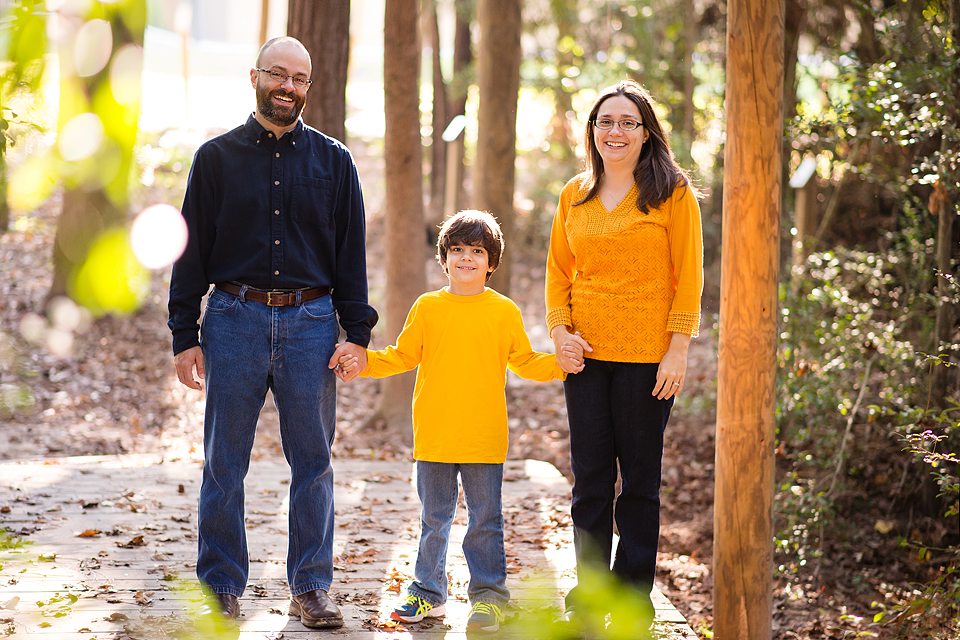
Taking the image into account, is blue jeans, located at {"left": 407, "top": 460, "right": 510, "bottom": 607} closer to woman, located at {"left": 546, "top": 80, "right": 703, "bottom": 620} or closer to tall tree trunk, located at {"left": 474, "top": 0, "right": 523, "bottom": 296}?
woman, located at {"left": 546, "top": 80, "right": 703, "bottom": 620}

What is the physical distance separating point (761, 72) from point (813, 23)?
23.3ft

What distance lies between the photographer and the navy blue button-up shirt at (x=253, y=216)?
301cm

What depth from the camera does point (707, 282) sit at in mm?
12477

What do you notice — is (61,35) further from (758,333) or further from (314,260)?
(758,333)

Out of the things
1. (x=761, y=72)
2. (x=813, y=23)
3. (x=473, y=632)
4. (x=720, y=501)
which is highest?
(x=813, y=23)

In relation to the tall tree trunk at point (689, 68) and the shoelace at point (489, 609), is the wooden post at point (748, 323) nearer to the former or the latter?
the shoelace at point (489, 609)

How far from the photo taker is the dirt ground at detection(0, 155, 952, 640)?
543cm

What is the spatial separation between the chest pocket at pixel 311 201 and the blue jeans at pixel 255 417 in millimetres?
309

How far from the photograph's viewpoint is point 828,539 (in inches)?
242

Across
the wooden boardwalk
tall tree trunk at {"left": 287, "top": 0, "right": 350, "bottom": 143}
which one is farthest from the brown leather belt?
tall tree trunk at {"left": 287, "top": 0, "right": 350, "bottom": 143}

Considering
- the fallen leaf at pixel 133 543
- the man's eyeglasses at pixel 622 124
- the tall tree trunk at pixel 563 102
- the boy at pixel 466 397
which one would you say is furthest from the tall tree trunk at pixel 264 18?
the man's eyeglasses at pixel 622 124

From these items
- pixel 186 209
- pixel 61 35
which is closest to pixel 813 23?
pixel 186 209

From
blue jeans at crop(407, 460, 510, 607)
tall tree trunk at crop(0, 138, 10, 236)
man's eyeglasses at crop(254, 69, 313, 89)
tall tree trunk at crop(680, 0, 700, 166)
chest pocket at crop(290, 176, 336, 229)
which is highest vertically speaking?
tall tree trunk at crop(680, 0, 700, 166)

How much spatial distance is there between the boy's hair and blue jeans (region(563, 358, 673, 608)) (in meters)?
0.56
